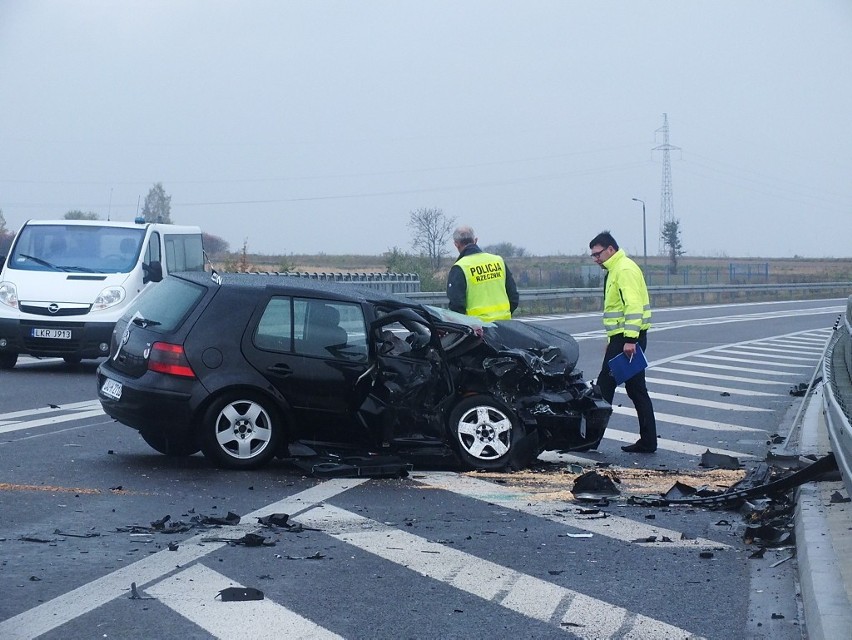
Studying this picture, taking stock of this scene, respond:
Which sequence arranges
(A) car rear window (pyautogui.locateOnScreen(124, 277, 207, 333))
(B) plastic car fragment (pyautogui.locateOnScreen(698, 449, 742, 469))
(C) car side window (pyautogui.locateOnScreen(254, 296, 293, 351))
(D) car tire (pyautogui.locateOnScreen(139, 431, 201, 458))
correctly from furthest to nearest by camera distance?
(B) plastic car fragment (pyautogui.locateOnScreen(698, 449, 742, 469))
(A) car rear window (pyautogui.locateOnScreen(124, 277, 207, 333))
(C) car side window (pyautogui.locateOnScreen(254, 296, 293, 351))
(D) car tire (pyautogui.locateOnScreen(139, 431, 201, 458))

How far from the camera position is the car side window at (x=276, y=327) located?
30.0 ft

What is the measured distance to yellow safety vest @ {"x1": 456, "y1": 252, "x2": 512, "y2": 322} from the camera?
445 inches

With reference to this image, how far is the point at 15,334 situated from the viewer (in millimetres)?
15758

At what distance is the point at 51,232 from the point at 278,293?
349 inches

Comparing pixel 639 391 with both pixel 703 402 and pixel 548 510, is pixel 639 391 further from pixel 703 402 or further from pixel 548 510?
pixel 703 402

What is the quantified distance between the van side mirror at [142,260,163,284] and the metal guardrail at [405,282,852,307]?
11265 millimetres

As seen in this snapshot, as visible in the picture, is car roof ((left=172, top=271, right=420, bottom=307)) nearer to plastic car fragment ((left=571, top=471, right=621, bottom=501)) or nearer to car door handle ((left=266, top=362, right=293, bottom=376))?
car door handle ((left=266, top=362, right=293, bottom=376))

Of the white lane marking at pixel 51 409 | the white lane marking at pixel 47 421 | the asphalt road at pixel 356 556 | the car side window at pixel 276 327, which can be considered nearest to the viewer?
the asphalt road at pixel 356 556

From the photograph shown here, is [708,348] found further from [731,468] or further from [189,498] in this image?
[189,498]

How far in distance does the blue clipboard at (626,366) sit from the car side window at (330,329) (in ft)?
8.74

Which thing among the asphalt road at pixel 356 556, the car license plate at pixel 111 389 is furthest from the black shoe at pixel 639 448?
the car license plate at pixel 111 389

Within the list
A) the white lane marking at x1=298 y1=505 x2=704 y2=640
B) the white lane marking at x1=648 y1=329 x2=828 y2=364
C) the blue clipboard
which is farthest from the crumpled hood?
the white lane marking at x1=648 y1=329 x2=828 y2=364

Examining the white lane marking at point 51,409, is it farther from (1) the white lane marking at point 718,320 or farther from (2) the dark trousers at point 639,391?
(1) the white lane marking at point 718,320

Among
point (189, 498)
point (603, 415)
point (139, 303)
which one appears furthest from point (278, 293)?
point (603, 415)
